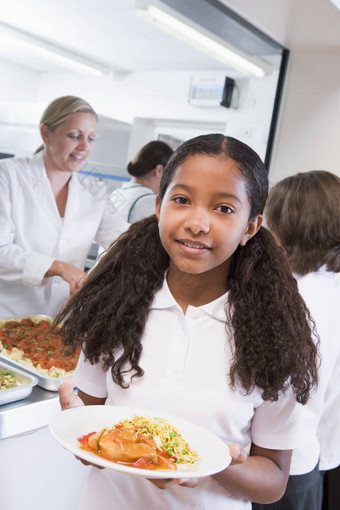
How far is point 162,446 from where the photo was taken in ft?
2.74

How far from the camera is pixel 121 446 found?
0.81m

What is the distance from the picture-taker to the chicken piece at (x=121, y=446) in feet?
2.64

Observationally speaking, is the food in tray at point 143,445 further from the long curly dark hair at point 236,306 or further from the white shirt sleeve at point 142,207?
the white shirt sleeve at point 142,207

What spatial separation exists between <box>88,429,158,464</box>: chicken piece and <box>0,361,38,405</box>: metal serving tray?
65 centimetres

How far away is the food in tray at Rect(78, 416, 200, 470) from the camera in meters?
0.80

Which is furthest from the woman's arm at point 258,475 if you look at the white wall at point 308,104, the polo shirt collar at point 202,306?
the white wall at point 308,104

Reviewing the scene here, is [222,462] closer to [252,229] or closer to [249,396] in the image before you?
[249,396]

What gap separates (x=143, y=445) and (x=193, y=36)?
2.50 m

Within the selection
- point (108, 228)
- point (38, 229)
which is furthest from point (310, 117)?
point (38, 229)

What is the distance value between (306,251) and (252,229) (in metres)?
0.69

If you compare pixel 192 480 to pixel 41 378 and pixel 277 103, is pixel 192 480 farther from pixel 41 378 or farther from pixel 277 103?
pixel 277 103

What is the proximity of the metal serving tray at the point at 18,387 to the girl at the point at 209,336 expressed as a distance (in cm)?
43

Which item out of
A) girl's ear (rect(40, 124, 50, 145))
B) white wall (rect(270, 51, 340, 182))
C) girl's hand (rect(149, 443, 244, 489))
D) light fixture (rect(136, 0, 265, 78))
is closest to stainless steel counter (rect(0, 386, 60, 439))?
girl's hand (rect(149, 443, 244, 489))

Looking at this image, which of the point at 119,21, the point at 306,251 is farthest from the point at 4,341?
the point at 119,21
